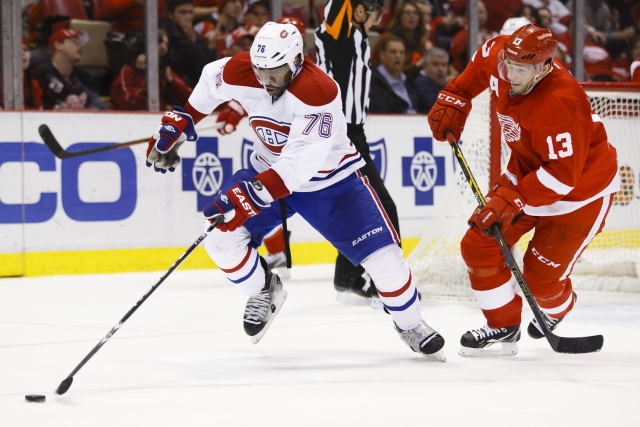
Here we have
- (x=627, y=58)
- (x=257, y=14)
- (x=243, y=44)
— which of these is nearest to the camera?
(x=243, y=44)

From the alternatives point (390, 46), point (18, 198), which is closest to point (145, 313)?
point (18, 198)

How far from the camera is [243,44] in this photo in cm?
625

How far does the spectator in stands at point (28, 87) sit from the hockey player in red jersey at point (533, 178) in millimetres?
2936

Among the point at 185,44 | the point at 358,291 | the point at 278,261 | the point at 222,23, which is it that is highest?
the point at 222,23

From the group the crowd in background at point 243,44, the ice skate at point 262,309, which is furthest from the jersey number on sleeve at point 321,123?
the crowd in background at point 243,44

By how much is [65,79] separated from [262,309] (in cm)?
291

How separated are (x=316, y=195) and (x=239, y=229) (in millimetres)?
273

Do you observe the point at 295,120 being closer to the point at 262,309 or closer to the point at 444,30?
the point at 262,309

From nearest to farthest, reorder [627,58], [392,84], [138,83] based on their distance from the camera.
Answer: [138,83] < [392,84] < [627,58]

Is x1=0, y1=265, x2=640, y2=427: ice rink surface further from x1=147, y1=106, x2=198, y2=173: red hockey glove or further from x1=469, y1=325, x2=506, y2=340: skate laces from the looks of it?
x1=147, y1=106, x2=198, y2=173: red hockey glove

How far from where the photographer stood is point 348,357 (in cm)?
317

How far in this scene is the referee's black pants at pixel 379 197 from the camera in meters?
4.35

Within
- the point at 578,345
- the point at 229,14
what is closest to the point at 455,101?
the point at 578,345

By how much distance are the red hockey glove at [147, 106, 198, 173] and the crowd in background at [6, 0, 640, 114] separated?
1868mm
